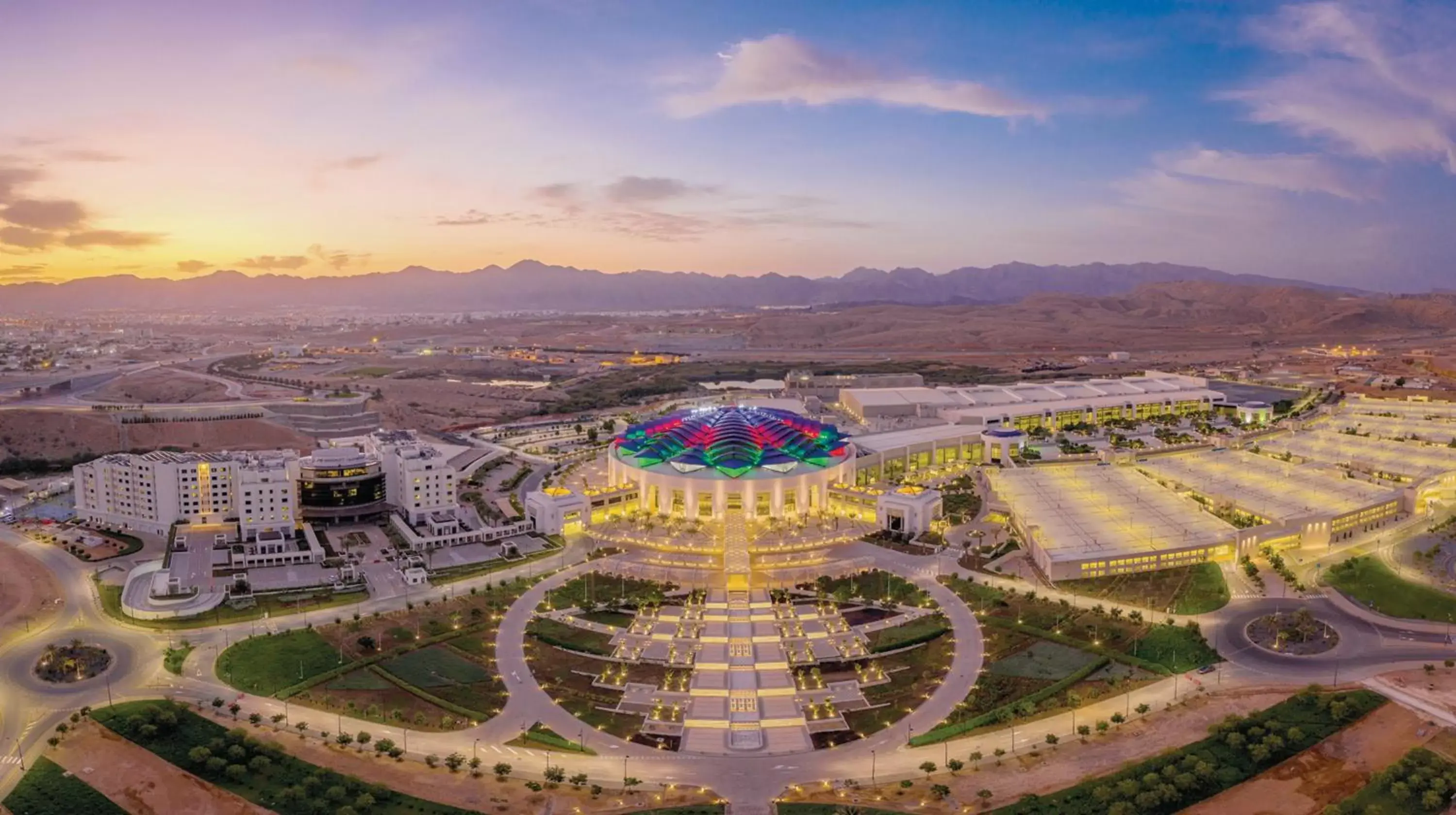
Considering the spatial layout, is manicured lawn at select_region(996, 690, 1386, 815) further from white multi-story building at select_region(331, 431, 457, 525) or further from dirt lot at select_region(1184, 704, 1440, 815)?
white multi-story building at select_region(331, 431, 457, 525)

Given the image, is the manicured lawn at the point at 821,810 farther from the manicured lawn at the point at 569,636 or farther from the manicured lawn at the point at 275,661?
the manicured lawn at the point at 275,661

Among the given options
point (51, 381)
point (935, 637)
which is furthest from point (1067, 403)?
point (51, 381)

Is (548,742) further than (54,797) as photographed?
Yes

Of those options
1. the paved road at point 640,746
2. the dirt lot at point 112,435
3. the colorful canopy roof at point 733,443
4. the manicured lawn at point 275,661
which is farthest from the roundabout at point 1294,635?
the dirt lot at point 112,435

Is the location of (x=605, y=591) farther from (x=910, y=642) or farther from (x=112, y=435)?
(x=112, y=435)

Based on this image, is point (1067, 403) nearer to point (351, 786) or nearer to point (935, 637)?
point (935, 637)

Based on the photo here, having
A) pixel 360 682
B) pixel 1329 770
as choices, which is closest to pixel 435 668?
pixel 360 682
